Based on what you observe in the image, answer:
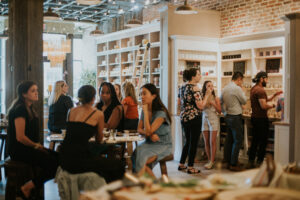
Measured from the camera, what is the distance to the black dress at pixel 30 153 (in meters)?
4.50

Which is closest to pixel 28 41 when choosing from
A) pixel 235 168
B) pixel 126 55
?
pixel 235 168

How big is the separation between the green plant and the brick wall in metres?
8.61

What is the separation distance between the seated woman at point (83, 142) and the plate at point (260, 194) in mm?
2045

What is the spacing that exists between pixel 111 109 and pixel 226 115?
2.55m

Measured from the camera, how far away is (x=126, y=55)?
12812mm

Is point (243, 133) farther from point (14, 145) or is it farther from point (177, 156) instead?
point (14, 145)

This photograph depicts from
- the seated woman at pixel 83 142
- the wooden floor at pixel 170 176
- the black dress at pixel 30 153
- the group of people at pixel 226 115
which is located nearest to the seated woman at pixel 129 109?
the group of people at pixel 226 115

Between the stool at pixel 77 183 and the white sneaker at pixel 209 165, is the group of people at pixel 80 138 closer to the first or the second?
the stool at pixel 77 183

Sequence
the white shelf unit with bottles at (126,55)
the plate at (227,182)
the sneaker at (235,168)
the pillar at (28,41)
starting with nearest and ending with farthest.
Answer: the plate at (227,182) → the pillar at (28,41) → the sneaker at (235,168) → the white shelf unit with bottles at (126,55)

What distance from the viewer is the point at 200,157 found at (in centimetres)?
823

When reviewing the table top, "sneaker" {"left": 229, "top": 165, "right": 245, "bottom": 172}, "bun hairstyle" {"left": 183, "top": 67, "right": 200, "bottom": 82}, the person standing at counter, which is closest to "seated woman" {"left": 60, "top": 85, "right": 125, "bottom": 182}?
the table top

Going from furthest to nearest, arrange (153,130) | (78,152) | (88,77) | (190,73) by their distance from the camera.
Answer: (88,77) < (190,73) < (153,130) < (78,152)

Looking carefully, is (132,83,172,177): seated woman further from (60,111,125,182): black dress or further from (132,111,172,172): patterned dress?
(60,111,125,182): black dress

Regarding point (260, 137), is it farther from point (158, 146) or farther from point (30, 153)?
point (30, 153)
